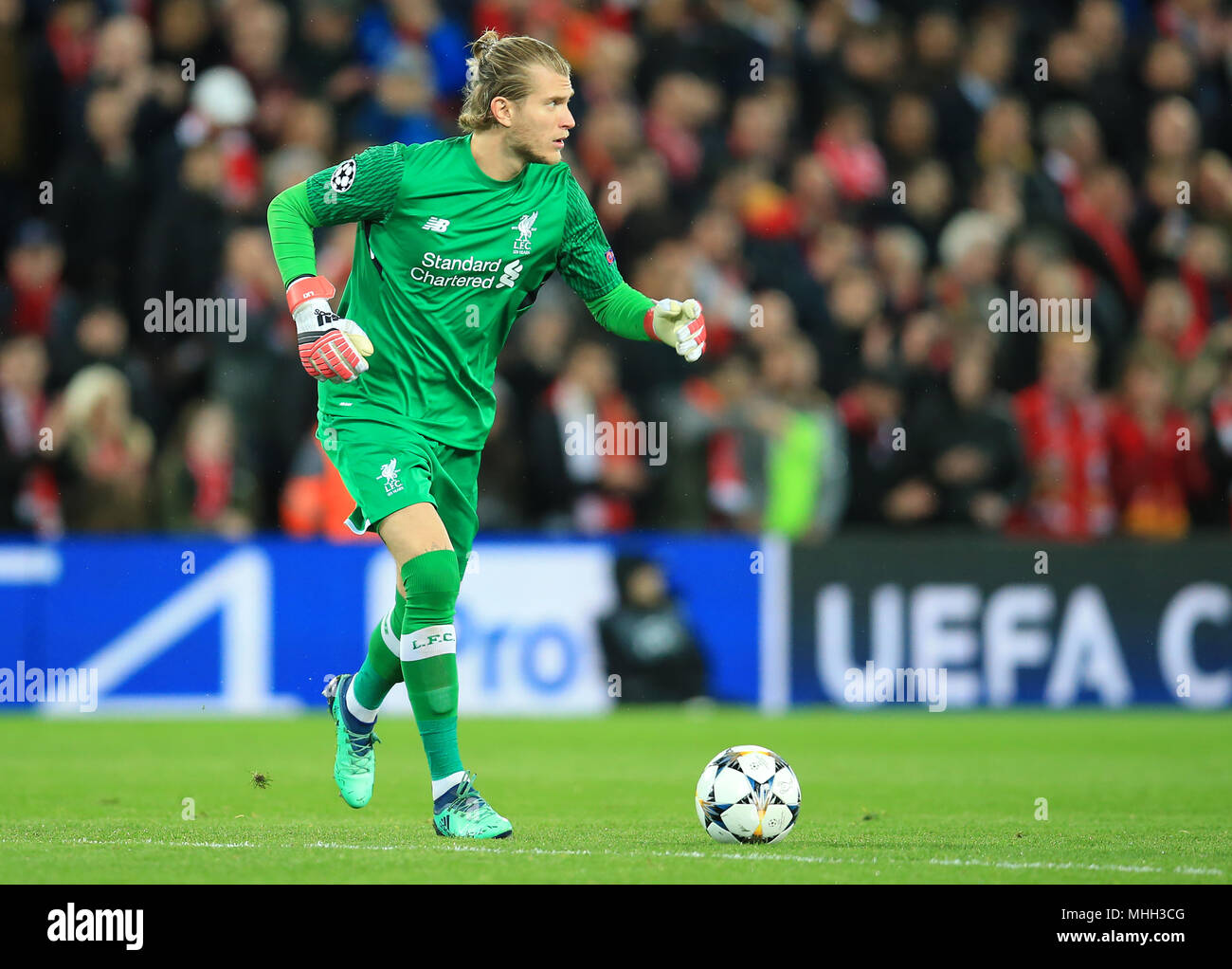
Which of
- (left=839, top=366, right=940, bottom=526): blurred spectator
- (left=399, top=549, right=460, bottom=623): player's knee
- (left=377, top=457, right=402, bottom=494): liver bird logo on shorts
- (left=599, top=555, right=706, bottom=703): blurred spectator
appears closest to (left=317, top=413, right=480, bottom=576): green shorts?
(left=377, top=457, right=402, bottom=494): liver bird logo on shorts

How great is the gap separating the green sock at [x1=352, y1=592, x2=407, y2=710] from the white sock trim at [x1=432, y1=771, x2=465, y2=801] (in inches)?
29.2

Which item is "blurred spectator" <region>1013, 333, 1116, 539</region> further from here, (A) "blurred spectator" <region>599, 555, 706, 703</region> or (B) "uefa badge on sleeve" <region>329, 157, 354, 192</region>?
(B) "uefa badge on sleeve" <region>329, 157, 354, 192</region>

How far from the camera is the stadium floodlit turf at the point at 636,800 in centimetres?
657

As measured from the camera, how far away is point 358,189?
24.9 ft

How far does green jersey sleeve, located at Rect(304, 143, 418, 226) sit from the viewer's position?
761 centimetres

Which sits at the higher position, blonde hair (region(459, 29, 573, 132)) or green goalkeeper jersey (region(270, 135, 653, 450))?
blonde hair (region(459, 29, 573, 132))

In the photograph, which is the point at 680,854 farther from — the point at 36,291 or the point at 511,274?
the point at 36,291

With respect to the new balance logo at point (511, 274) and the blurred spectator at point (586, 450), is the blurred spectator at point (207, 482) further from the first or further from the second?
the new balance logo at point (511, 274)

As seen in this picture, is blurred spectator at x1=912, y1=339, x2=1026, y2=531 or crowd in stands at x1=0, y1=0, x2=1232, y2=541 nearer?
crowd in stands at x1=0, y1=0, x2=1232, y2=541

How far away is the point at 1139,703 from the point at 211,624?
273 inches

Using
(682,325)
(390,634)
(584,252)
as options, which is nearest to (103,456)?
(390,634)

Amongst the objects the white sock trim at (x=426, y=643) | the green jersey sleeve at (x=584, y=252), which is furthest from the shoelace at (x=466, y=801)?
the green jersey sleeve at (x=584, y=252)

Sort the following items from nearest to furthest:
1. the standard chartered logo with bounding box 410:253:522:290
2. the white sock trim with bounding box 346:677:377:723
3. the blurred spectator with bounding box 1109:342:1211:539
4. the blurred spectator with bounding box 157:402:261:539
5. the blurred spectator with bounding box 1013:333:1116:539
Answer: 1. the standard chartered logo with bounding box 410:253:522:290
2. the white sock trim with bounding box 346:677:377:723
3. the blurred spectator with bounding box 157:402:261:539
4. the blurred spectator with bounding box 1013:333:1116:539
5. the blurred spectator with bounding box 1109:342:1211:539

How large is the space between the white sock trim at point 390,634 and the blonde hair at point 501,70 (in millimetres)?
1974
